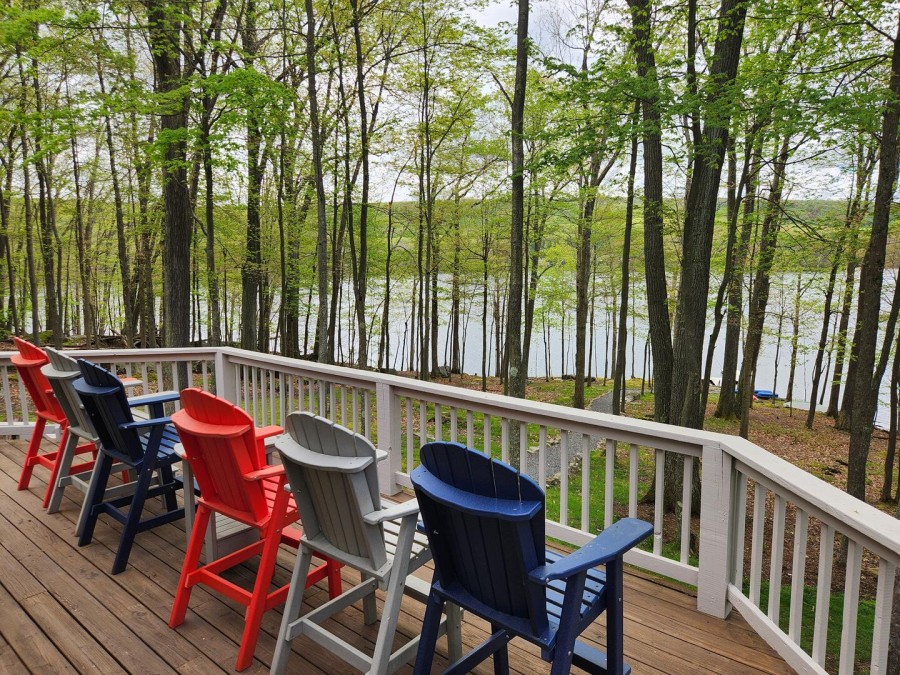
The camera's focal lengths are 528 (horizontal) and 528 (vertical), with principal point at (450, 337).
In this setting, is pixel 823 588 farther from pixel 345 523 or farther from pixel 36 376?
pixel 36 376

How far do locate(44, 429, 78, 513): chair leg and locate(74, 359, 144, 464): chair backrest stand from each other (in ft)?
2.09

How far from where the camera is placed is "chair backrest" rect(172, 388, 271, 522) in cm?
209

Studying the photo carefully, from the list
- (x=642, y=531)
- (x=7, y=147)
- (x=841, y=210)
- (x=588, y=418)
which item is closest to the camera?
(x=642, y=531)

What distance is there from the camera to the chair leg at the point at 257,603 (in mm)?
2006

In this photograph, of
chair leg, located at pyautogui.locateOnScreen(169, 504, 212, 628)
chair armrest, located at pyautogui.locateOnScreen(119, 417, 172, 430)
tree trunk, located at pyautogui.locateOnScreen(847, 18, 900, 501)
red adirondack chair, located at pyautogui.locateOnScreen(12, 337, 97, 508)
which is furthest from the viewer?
tree trunk, located at pyautogui.locateOnScreen(847, 18, 900, 501)

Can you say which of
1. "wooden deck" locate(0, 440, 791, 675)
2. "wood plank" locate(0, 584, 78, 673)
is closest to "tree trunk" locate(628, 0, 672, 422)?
"wooden deck" locate(0, 440, 791, 675)

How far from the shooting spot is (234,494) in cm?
219

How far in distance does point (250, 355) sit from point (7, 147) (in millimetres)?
11761

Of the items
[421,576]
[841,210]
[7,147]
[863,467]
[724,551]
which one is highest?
[7,147]

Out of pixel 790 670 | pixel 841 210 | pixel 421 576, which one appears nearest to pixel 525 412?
pixel 421 576

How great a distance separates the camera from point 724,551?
233 centimetres

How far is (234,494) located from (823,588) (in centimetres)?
216

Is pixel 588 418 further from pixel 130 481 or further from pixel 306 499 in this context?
pixel 130 481

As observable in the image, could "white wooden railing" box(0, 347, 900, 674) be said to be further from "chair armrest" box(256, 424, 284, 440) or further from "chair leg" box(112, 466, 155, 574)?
"chair leg" box(112, 466, 155, 574)
